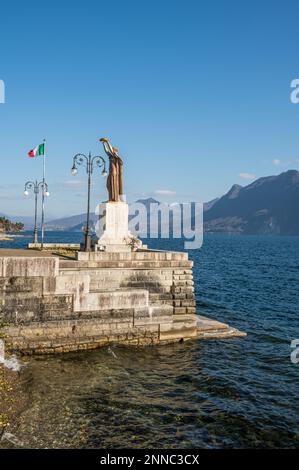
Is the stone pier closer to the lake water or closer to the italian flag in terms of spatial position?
the lake water

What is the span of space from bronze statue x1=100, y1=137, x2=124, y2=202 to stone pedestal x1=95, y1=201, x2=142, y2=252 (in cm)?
65

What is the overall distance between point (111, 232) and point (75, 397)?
11.9 metres

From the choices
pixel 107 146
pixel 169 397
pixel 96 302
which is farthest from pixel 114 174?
pixel 169 397

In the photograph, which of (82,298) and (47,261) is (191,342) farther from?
(47,261)

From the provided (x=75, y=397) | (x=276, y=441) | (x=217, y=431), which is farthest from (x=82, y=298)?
(x=276, y=441)

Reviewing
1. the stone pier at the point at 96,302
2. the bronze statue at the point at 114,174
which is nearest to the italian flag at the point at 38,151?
the bronze statue at the point at 114,174

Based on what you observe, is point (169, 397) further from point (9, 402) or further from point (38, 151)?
point (38, 151)

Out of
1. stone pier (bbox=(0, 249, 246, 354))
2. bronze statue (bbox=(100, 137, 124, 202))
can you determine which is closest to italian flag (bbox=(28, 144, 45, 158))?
bronze statue (bbox=(100, 137, 124, 202))

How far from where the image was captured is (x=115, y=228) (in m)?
22.9

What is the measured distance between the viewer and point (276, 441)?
10.2m

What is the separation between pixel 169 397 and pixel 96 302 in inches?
210

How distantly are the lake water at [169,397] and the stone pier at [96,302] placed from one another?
718mm

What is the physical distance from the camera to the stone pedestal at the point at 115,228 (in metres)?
22.5

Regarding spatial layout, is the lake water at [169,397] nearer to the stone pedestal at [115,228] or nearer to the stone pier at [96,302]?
the stone pier at [96,302]
